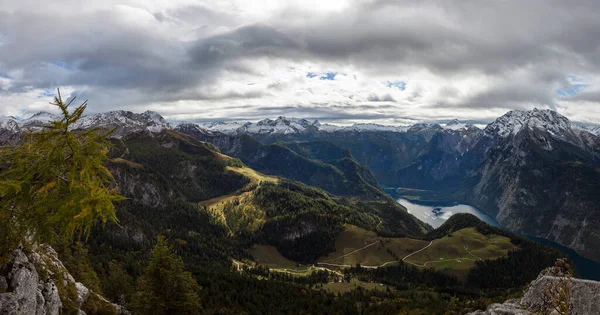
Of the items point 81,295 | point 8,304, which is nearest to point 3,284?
point 8,304

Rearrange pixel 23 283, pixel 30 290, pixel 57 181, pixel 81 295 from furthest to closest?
pixel 81 295
pixel 30 290
pixel 23 283
pixel 57 181

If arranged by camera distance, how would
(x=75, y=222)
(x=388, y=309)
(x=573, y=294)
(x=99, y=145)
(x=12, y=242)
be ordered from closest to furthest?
(x=75, y=222), (x=99, y=145), (x=12, y=242), (x=573, y=294), (x=388, y=309)

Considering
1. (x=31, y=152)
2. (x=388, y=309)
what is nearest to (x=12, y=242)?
(x=31, y=152)

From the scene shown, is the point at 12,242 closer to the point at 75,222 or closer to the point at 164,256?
the point at 75,222

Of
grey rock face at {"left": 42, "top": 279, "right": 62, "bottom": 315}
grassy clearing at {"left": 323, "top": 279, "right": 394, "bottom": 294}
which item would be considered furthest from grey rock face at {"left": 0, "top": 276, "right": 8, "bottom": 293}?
grassy clearing at {"left": 323, "top": 279, "right": 394, "bottom": 294}

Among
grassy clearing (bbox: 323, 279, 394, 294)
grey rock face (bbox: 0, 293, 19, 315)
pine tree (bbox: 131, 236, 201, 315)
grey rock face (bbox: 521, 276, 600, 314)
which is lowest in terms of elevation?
grassy clearing (bbox: 323, 279, 394, 294)

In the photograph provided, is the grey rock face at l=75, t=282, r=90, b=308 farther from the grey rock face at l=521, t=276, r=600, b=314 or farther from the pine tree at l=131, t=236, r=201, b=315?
the grey rock face at l=521, t=276, r=600, b=314

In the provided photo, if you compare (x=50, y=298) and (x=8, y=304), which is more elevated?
(x=8, y=304)

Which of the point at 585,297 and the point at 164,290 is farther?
the point at 164,290

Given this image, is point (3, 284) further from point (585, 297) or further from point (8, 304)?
point (585, 297)
